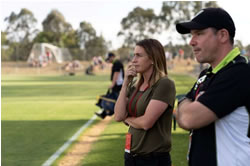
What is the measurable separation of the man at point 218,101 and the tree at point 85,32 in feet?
278

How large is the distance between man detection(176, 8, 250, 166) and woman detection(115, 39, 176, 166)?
887 millimetres

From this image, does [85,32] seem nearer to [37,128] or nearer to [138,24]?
[138,24]

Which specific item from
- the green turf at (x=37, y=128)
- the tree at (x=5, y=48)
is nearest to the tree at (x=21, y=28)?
the tree at (x=5, y=48)

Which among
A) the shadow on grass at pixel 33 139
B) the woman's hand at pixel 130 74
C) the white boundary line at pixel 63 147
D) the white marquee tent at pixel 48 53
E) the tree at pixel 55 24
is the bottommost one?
the shadow on grass at pixel 33 139

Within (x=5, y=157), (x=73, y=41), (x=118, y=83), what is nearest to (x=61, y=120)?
(x=118, y=83)

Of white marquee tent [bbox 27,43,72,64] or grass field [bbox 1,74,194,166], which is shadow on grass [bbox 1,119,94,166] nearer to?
grass field [bbox 1,74,194,166]

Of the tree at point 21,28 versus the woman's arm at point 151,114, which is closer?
the woman's arm at point 151,114

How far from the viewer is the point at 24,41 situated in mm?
89562

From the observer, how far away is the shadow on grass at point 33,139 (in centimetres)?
633

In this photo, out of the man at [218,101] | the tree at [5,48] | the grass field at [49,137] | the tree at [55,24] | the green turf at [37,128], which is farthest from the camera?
the tree at [55,24]

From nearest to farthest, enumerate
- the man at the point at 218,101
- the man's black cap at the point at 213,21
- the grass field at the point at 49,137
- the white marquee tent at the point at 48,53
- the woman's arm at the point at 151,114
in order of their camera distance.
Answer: the man at the point at 218,101 < the man's black cap at the point at 213,21 < the woman's arm at the point at 151,114 < the grass field at the point at 49,137 < the white marquee tent at the point at 48,53

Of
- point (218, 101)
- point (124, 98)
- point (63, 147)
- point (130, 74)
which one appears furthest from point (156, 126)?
point (63, 147)

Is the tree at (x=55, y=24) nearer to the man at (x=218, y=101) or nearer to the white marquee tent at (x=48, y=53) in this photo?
the white marquee tent at (x=48, y=53)

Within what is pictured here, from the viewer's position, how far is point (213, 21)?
217 cm
